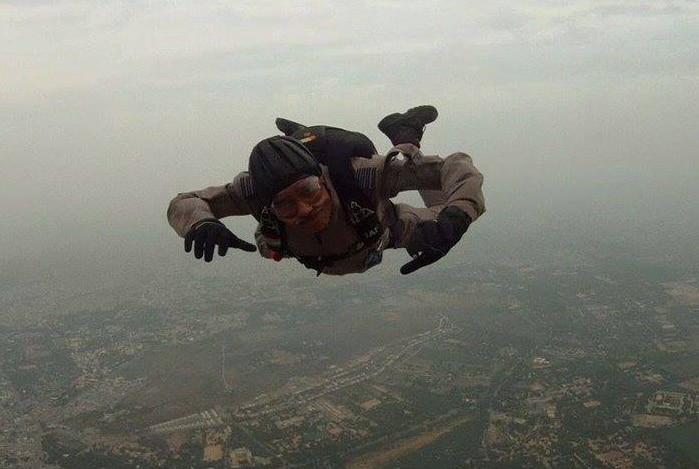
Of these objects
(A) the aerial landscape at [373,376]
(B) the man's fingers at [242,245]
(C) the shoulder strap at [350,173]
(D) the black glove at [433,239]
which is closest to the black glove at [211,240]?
(B) the man's fingers at [242,245]

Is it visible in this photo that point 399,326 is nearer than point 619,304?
Yes

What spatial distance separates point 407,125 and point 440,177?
1.27 meters

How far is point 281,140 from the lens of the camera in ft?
10.3

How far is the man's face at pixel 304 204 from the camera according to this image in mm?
3061

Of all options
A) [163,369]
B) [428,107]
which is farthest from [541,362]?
[428,107]

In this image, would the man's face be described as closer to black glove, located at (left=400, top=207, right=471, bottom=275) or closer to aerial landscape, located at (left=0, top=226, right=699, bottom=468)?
black glove, located at (left=400, top=207, right=471, bottom=275)

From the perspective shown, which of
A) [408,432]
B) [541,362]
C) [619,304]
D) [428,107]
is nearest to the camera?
[428,107]

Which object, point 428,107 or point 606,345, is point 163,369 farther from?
point 428,107

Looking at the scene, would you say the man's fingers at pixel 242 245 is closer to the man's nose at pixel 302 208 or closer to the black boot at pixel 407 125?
the man's nose at pixel 302 208

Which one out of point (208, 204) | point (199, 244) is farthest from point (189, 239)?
point (208, 204)

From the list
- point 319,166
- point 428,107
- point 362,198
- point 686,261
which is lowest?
point 686,261

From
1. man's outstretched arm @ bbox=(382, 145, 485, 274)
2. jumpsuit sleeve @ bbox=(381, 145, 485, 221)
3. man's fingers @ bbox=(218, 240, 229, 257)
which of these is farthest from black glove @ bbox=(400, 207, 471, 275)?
man's fingers @ bbox=(218, 240, 229, 257)

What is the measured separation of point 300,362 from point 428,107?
39.4 meters

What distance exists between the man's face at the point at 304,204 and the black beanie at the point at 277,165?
0.04 meters
